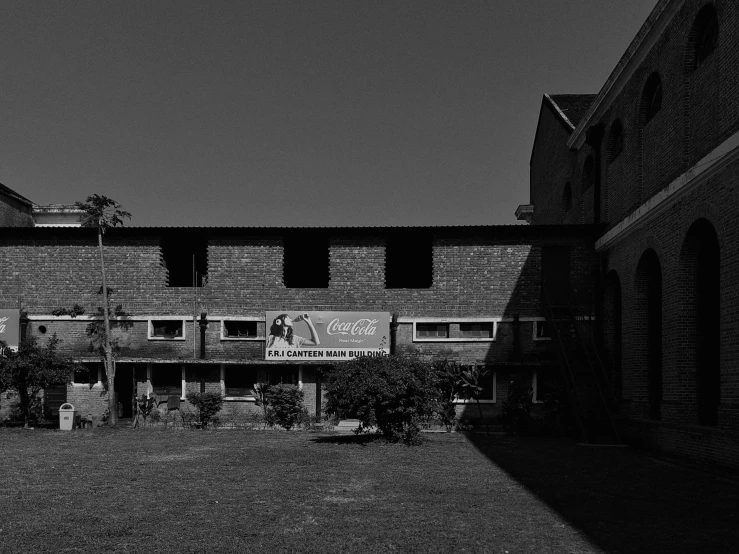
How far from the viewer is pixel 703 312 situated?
17.1 metres

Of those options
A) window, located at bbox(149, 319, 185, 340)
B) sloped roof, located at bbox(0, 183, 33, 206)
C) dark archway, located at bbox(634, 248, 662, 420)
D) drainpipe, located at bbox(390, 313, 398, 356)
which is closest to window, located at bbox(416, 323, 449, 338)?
drainpipe, located at bbox(390, 313, 398, 356)

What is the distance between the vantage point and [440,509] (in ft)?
32.9

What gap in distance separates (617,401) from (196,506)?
560 inches

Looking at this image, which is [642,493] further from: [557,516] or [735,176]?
[735,176]

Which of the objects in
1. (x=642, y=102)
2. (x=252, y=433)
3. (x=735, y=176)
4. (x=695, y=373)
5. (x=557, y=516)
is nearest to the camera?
(x=557, y=516)

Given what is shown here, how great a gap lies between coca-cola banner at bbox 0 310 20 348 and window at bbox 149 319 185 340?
4269 mm

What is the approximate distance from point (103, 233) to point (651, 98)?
17.3 metres

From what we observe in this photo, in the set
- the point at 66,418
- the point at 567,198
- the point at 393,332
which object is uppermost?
the point at 567,198

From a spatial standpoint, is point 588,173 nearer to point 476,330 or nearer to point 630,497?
point 476,330

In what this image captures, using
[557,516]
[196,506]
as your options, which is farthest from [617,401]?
[196,506]

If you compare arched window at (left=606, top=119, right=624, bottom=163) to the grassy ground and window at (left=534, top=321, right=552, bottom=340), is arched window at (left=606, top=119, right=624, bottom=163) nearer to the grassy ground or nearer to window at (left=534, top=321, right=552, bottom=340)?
window at (left=534, top=321, right=552, bottom=340)

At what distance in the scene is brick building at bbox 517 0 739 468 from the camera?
14500 millimetres

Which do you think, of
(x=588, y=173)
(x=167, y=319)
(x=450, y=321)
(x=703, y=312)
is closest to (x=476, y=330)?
(x=450, y=321)

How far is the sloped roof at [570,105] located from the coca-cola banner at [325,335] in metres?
11.1
